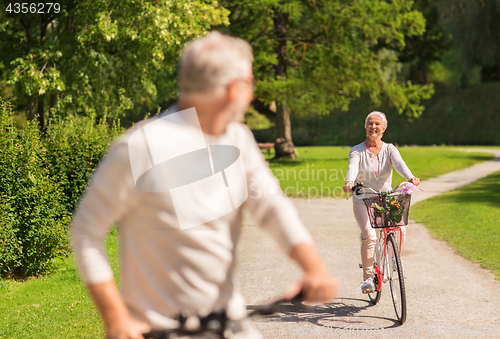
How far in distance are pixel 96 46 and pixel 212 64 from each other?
51.7 ft

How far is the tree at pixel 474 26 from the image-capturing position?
36844mm

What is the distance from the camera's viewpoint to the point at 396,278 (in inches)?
197

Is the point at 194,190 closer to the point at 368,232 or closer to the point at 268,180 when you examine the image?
the point at 268,180

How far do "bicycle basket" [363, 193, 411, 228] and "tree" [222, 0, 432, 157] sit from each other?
1843cm

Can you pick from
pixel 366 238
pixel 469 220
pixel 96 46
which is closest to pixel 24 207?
pixel 366 238

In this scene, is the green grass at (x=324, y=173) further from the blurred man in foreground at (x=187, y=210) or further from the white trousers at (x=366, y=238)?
the blurred man in foreground at (x=187, y=210)

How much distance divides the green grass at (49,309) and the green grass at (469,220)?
489 cm

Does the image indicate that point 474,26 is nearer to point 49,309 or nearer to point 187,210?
point 49,309

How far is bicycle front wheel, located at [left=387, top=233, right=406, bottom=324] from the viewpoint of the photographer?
15.8ft

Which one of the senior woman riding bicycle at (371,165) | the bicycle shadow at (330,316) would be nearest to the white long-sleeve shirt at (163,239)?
the bicycle shadow at (330,316)

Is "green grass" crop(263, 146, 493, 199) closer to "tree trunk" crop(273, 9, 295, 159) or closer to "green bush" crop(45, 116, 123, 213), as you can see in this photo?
"tree trunk" crop(273, 9, 295, 159)

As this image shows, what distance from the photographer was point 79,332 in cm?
464

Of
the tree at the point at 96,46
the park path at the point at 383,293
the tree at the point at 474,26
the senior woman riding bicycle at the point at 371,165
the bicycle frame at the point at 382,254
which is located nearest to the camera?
the park path at the point at 383,293

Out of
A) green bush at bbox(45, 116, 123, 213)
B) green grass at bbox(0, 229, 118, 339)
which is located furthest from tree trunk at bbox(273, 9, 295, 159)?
green grass at bbox(0, 229, 118, 339)
